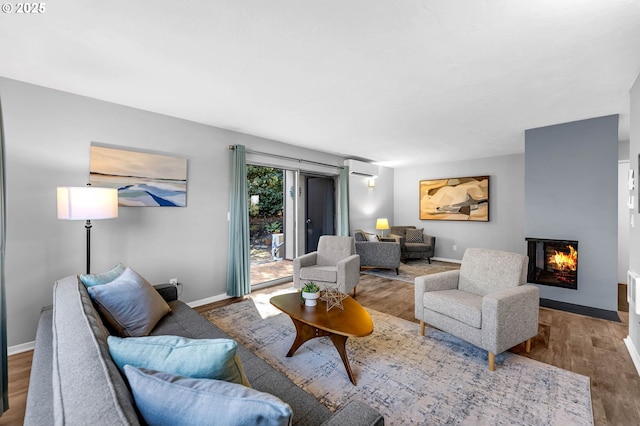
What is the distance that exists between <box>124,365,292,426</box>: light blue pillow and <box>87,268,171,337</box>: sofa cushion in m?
1.18

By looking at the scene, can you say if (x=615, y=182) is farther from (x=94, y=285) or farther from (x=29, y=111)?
(x=29, y=111)

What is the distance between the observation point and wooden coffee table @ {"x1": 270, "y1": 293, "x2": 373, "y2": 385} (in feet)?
6.30

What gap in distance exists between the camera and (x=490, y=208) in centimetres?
584

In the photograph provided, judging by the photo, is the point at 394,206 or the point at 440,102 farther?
the point at 394,206

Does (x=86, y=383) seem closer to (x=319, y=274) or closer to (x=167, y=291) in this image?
(x=167, y=291)

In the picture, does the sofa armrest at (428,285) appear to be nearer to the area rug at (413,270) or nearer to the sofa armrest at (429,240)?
the area rug at (413,270)

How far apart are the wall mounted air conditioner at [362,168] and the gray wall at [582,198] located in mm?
2992

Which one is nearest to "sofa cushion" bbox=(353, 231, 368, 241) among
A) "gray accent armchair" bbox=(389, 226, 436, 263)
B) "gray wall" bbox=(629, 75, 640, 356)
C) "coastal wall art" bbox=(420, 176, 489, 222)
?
"gray accent armchair" bbox=(389, 226, 436, 263)

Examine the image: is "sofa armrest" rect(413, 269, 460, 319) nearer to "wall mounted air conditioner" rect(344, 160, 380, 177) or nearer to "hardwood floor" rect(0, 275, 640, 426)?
"hardwood floor" rect(0, 275, 640, 426)

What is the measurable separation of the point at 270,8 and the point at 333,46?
20.3 inches

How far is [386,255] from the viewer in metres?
5.14

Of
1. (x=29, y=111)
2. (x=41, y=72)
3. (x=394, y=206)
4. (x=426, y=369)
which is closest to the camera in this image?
(x=426, y=369)

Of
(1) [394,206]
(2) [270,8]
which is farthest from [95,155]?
(1) [394,206]

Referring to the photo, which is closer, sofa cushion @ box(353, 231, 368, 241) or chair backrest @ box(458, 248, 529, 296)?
chair backrest @ box(458, 248, 529, 296)
